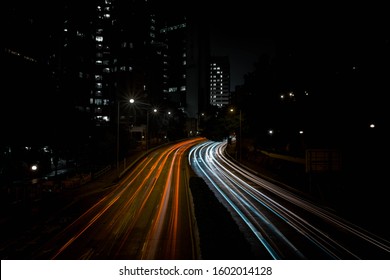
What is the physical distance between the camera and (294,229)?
1438cm

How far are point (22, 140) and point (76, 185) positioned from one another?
647 centimetres

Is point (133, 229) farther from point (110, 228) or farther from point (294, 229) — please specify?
point (294, 229)

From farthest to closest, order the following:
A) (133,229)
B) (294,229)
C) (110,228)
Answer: (110,228)
(133,229)
(294,229)

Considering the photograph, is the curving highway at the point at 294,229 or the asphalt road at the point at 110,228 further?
the asphalt road at the point at 110,228

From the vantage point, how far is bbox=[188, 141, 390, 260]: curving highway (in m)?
11.5

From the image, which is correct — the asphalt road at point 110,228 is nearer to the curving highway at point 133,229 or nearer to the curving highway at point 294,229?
the curving highway at point 133,229

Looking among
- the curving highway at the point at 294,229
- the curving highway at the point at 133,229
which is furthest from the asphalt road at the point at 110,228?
the curving highway at the point at 294,229

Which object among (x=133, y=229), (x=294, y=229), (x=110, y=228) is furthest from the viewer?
(x=110, y=228)

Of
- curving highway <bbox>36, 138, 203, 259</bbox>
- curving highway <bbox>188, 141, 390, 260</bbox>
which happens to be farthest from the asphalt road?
curving highway <bbox>188, 141, 390, 260</bbox>

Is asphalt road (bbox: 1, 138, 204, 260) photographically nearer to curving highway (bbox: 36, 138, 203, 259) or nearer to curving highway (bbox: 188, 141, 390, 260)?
curving highway (bbox: 36, 138, 203, 259)

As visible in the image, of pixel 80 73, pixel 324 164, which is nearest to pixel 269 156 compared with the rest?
pixel 324 164

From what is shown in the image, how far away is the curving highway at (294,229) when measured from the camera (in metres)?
11.5

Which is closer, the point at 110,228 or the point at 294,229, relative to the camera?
the point at 294,229

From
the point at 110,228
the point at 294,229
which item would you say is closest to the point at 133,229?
the point at 110,228
